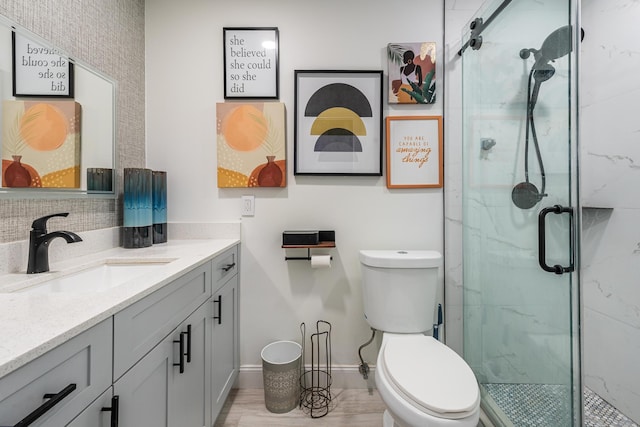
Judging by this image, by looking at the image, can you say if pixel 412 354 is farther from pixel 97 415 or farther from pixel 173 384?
pixel 97 415

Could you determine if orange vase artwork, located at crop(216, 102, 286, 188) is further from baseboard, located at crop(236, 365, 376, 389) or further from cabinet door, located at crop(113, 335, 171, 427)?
baseboard, located at crop(236, 365, 376, 389)

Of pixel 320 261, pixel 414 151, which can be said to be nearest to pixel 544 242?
pixel 414 151

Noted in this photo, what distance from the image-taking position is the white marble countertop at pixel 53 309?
1.59 ft

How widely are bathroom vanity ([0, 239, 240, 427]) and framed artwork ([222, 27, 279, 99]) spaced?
0.96 meters

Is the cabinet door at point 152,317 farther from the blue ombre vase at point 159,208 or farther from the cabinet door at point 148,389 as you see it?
the blue ombre vase at point 159,208

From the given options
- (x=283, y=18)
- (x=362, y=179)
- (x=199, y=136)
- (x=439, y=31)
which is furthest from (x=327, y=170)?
(x=439, y=31)

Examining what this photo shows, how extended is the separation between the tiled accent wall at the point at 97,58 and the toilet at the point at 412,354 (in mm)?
1367


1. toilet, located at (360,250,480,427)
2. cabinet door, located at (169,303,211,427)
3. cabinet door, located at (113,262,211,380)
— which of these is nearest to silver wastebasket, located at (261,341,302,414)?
cabinet door, located at (169,303,211,427)

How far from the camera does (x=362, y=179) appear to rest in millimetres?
1710

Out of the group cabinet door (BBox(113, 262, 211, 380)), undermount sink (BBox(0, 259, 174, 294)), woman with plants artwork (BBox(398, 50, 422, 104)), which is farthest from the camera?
woman with plants artwork (BBox(398, 50, 422, 104))

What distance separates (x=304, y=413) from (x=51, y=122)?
5.76ft

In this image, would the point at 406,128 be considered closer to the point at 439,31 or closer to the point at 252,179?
the point at 439,31

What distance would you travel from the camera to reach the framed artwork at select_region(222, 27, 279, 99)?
1686 millimetres

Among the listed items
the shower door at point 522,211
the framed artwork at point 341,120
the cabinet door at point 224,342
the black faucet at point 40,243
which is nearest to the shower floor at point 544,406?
the shower door at point 522,211
